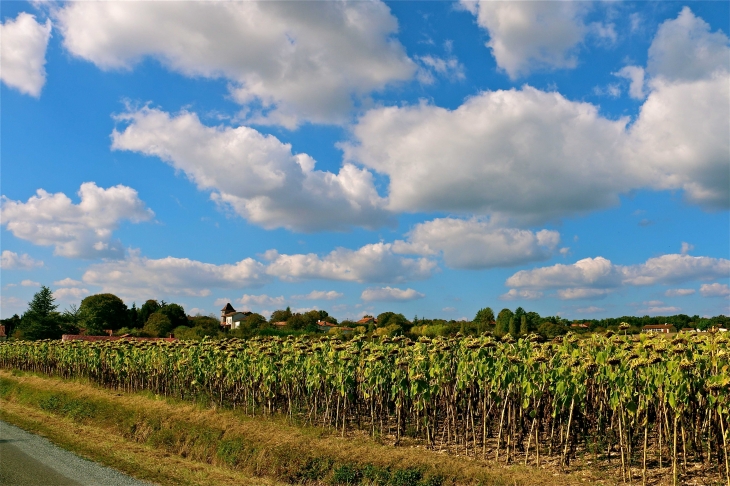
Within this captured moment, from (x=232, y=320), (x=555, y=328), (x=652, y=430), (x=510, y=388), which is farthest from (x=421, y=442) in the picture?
(x=232, y=320)

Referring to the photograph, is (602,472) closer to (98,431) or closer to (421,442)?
(421,442)

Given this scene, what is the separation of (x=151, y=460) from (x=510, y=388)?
9880mm

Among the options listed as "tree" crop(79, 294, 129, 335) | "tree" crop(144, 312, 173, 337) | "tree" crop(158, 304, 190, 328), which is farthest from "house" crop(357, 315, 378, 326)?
"tree" crop(79, 294, 129, 335)

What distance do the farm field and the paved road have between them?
4.74 m

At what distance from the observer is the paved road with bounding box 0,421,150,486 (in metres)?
12.6

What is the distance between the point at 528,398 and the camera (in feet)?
41.7

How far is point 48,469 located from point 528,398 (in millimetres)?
11805

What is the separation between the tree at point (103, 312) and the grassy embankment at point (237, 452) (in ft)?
274

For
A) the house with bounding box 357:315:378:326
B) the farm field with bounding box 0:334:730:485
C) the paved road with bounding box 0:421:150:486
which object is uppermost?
the house with bounding box 357:315:378:326

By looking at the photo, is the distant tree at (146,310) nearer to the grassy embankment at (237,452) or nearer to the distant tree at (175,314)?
the distant tree at (175,314)

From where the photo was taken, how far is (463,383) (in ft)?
45.6

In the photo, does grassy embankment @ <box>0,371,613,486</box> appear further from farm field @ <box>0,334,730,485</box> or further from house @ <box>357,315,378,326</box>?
house @ <box>357,315,378,326</box>

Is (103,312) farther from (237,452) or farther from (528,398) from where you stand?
(528,398)

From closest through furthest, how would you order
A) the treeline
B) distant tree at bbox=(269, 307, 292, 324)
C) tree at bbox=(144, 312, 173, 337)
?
1. the treeline
2. tree at bbox=(144, 312, 173, 337)
3. distant tree at bbox=(269, 307, 292, 324)
